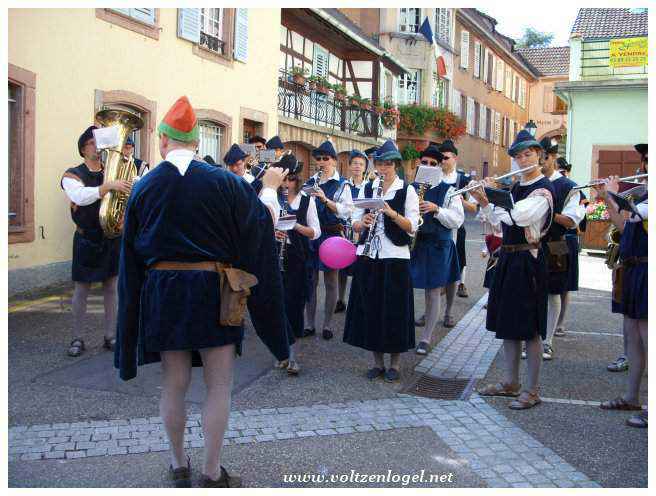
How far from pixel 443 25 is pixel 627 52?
14061mm

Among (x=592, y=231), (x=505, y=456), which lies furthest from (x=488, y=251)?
(x=592, y=231)

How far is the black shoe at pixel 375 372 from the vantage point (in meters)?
5.97

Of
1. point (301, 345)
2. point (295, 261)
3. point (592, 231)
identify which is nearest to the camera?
point (295, 261)

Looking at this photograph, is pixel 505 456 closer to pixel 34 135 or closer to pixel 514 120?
pixel 34 135

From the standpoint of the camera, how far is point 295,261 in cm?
646

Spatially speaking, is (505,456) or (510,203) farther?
(510,203)

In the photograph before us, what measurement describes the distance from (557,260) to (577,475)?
2160mm

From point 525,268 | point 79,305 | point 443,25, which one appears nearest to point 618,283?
point 525,268

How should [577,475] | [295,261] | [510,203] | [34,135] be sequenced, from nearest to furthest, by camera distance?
[577,475] → [510,203] → [295,261] → [34,135]

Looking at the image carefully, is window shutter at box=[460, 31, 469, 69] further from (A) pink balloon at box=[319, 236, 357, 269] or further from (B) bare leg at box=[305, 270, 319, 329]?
(A) pink balloon at box=[319, 236, 357, 269]

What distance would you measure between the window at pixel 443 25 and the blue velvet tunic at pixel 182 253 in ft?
101

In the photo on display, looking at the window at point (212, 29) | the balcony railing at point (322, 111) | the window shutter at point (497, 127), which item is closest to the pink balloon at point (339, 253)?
the window at point (212, 29)

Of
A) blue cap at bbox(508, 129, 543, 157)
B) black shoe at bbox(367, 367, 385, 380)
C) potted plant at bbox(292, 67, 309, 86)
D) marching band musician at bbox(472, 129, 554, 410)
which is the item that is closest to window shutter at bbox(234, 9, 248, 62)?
potted plant at bbox(292, 67, 309, 86)

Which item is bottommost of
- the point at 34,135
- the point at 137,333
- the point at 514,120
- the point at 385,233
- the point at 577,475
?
the point at 577,475
